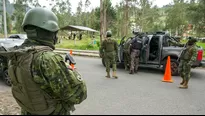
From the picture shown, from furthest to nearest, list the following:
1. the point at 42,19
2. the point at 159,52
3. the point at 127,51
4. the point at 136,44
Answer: the point at 127,51 < the point at 159,52 < the point at 136,44 < the point at 42,19

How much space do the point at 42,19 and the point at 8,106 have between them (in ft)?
10.2

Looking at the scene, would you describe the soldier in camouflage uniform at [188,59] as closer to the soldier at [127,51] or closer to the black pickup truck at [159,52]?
the black pickup truck at [159,52]

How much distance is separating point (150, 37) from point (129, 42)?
0.98 metres

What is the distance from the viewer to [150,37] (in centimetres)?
825

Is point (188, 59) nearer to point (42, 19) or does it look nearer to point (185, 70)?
point (185, 70)

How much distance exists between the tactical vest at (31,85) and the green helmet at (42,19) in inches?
7.3

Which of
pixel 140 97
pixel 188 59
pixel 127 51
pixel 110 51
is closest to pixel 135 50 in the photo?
pixel 127 51

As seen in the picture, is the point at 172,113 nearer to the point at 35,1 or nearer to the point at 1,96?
the point at 1,96

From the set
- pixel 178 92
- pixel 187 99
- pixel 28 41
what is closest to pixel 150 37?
pixel 178 92

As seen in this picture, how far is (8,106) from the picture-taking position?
388 centimetres

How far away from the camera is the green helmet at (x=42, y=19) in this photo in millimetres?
1480

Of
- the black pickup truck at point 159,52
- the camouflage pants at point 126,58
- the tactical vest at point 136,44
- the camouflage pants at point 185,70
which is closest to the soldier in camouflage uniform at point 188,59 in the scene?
the camouflage pants at point 185,70

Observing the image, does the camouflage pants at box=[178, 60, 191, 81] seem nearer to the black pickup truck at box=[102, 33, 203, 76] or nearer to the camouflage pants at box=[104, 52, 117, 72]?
the black pickup truck at box=[102, 33, 203, 76]

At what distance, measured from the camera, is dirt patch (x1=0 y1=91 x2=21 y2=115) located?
3.58 metres
